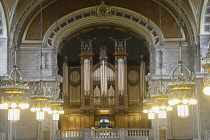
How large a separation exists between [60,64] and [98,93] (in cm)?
307

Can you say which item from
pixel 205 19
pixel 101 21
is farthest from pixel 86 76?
pixel 205 19

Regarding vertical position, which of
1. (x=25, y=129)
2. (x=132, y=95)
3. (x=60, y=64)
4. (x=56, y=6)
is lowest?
(x=25, y=129)

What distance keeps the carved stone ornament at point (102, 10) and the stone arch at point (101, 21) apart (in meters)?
0.21

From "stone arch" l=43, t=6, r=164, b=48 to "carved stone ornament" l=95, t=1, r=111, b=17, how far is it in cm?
21

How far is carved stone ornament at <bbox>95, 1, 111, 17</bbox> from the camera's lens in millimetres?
25578

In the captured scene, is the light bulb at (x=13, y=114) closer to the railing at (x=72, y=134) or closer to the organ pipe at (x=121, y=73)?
the railing at (x=72, y=134)

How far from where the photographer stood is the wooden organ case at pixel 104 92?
87.1ft

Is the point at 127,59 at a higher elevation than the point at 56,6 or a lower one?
lower

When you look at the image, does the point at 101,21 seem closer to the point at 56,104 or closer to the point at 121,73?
the point at 121,73

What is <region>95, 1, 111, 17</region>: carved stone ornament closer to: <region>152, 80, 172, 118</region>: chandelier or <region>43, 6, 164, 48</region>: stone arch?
<region>43, 6, 164, 48</region>: stone arch

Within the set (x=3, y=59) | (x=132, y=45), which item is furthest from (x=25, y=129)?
(x=132, y=45)

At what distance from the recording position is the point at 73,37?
2761 cm

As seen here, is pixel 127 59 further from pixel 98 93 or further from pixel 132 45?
pixel 98 93

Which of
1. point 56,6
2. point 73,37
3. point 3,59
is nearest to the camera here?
point 3,59
